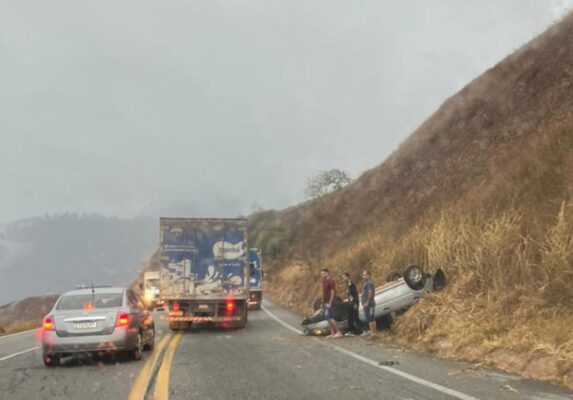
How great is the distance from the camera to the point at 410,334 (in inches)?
528

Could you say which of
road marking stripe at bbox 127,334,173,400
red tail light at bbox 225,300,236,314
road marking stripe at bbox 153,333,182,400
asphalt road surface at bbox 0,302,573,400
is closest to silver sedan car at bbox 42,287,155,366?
asphalt road surface at bbox 0,302,573,400

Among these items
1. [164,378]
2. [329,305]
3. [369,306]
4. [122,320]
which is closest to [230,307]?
[329,305]

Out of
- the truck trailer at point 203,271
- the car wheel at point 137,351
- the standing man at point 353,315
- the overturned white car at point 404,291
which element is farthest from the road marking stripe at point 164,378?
the truck trailer at point 203,271

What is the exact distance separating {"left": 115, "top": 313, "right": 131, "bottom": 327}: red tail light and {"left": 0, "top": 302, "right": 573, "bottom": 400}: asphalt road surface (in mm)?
710

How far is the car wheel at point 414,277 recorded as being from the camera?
580 inches

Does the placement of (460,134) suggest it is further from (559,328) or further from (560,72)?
(559,328)

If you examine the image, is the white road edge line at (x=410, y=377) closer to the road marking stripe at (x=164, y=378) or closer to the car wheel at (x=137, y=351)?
the road marking stripe at (x=164, y=378)

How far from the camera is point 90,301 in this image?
39.8ft

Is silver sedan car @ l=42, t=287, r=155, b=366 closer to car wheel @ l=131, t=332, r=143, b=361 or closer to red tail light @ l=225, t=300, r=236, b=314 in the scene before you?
car wheel @ l=131, t=332, r=143, b=361

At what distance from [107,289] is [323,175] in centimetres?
6003

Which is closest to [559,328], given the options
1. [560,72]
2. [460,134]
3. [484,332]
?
[484,332]

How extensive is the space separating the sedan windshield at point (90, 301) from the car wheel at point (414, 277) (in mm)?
6485

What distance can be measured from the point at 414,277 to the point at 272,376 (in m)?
6.45

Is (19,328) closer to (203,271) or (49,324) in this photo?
(203,271)
